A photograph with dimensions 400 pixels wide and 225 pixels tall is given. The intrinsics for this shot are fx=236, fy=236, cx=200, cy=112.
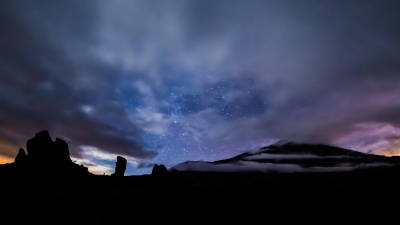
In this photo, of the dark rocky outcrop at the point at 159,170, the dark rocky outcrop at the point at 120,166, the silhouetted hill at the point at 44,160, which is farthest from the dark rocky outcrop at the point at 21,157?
the dark rocky outcrop at the point at 159,170

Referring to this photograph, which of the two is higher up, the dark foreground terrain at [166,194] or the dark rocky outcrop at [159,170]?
the dark rocky outcrop at [159,170]

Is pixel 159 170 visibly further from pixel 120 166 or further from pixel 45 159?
pixel 45 159

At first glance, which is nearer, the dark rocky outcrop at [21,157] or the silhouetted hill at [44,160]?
the silhouetted hill at [44,160]

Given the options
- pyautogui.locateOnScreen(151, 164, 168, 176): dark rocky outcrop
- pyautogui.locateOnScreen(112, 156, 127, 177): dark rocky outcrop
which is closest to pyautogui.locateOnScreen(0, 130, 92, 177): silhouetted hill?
pyautogui.locateOnScreen(112, 156, 127, 177): dark rocky outcrop

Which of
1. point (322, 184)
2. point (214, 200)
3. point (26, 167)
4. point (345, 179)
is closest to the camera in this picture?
point (214, 200)

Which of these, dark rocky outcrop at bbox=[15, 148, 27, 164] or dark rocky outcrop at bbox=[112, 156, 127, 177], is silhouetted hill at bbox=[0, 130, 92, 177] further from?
dark rocky outcrop at bbox=[112, 156, 127, 177]

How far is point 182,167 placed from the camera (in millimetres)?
130375

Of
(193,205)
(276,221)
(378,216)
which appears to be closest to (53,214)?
(193,205)

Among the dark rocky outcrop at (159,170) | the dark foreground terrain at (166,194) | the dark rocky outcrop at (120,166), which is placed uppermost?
the dark rocky outcrop at (120,166)

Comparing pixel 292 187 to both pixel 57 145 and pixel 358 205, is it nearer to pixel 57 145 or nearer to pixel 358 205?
pixel 358 205

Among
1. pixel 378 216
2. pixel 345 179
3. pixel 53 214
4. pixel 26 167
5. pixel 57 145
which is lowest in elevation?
pixel 378 216

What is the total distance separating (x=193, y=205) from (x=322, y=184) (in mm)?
52924

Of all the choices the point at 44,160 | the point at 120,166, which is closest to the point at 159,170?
the point at 120,166

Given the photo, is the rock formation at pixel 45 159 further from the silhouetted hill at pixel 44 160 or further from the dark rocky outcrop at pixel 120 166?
the dark rocky outcrop at pixel 120 166
